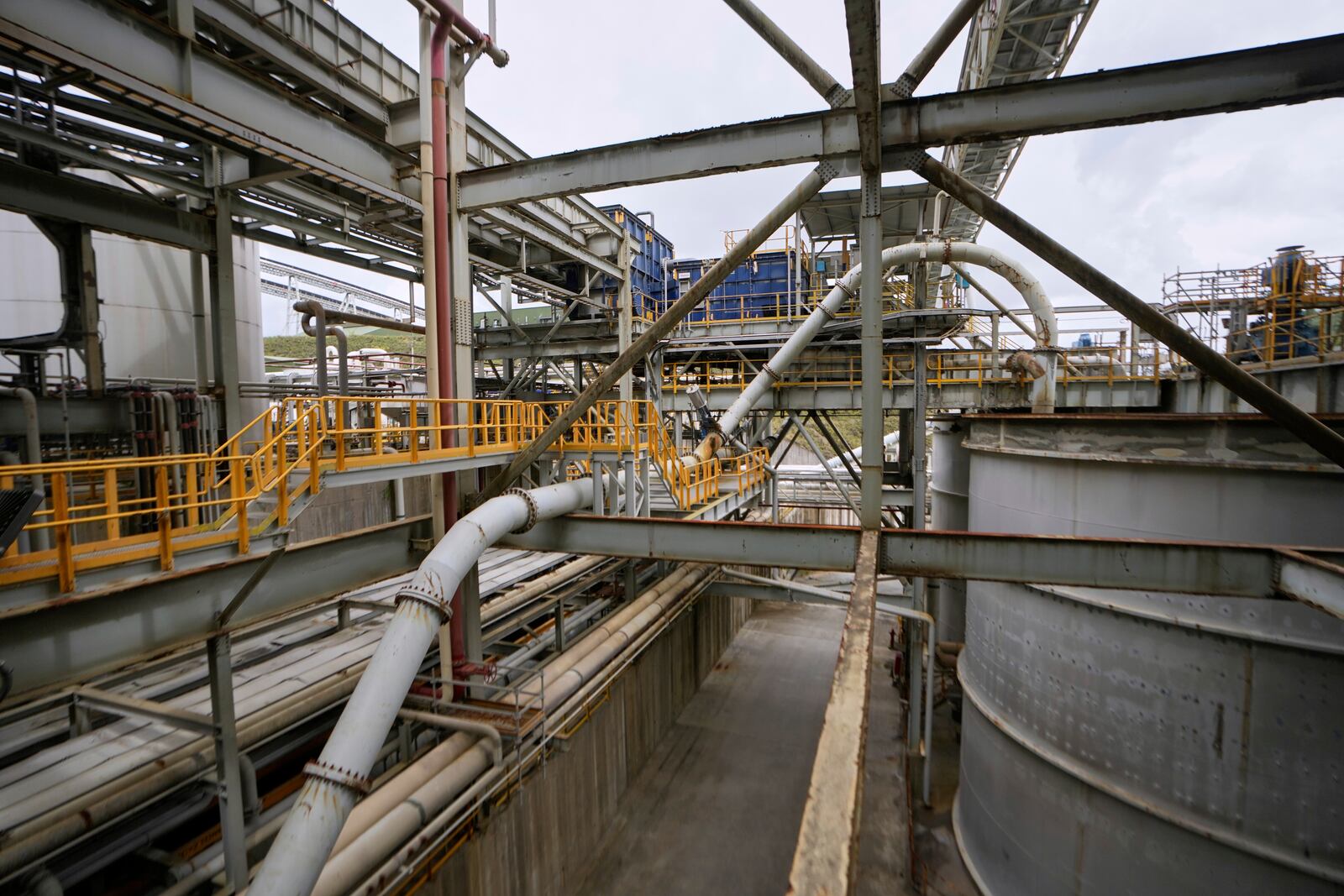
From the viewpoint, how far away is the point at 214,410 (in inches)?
368

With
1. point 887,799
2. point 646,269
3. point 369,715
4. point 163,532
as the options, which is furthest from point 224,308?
point 887,799

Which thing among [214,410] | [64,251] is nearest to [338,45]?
[64,251]

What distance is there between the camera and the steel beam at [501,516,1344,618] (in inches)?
168

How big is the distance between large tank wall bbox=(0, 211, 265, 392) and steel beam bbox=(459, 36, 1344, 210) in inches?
377

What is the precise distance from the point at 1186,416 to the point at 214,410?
13.5 m

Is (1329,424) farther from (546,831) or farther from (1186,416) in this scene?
(546,831)

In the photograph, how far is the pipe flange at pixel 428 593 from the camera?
15.7 ft

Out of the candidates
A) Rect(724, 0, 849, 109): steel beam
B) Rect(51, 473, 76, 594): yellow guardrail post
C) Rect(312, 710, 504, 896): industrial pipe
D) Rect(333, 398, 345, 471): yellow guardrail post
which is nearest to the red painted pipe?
Rect(312, 710, 504, 896): industrial pipe

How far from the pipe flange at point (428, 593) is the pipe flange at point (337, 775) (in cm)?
124

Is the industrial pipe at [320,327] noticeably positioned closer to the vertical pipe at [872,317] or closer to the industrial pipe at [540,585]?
the industrial pipe at [540,585]

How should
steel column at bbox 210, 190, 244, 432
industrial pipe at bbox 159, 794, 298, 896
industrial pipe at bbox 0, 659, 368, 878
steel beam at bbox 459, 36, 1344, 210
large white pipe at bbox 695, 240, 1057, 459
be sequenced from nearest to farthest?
industrial pipe at bbox 0, 659, 368, 878 < steel beam at bbox 459, 36, 1344, 210 < industrial pipe at bbox 159, 794, 298, 896 < steel column at bbox 210, 190, 244, 432 < large white pipe at bbox 695, 240, 1057, 459

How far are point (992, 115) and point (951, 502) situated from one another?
9283 millimetres

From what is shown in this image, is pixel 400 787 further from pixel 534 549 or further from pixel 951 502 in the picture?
pixel 951 502

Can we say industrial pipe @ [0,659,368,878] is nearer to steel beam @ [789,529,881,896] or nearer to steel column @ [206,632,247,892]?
steel column @ [206,632,247,892]
